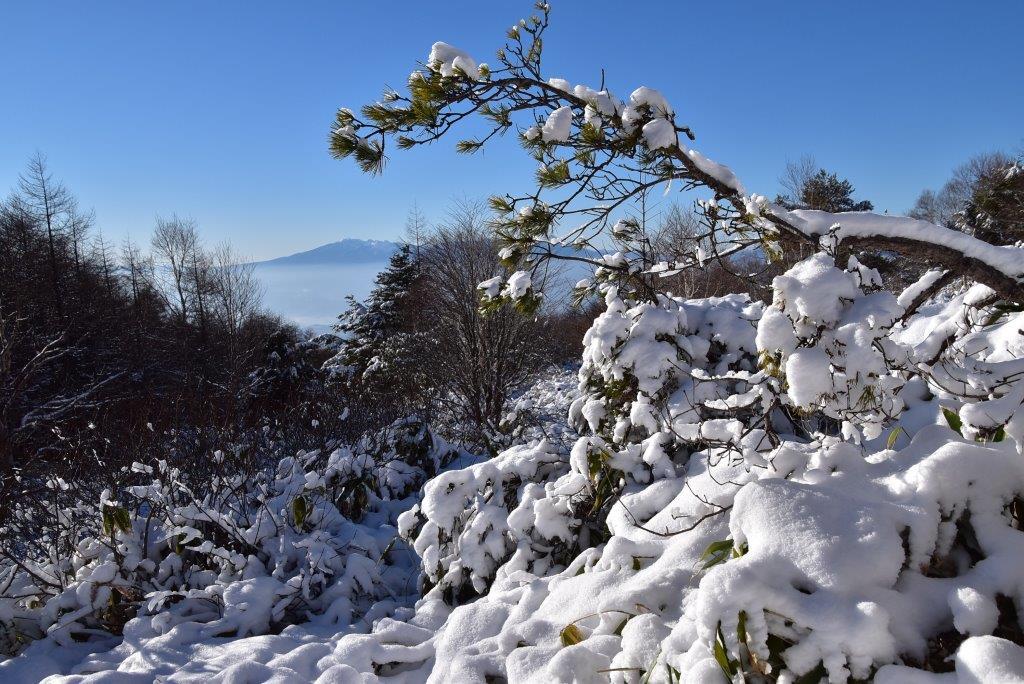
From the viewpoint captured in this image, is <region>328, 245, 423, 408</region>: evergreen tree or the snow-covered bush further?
<region>328, 245, 423, 408</region>: evergreen tree

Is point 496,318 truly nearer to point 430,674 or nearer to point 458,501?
point 458,501

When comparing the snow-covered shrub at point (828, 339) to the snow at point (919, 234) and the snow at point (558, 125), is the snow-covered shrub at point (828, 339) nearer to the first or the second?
the snow at point (919, 234)

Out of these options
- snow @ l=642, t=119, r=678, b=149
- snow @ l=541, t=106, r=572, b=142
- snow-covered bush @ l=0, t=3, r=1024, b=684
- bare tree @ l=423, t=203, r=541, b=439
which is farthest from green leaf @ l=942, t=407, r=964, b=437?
bare tree @ l=423, t=203, r=541, b=439

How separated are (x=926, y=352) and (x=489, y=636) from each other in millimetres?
1987

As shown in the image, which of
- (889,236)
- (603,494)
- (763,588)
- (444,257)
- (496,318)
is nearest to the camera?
(763,588)

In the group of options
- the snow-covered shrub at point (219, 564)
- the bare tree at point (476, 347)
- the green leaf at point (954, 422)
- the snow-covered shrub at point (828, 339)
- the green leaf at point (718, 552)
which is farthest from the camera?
the bare tree at point (476, 347)

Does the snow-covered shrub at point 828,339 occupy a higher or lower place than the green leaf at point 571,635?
higher

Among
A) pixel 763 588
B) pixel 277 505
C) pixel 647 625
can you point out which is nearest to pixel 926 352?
pixel 763 588

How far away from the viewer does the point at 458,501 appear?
3336 millimetres

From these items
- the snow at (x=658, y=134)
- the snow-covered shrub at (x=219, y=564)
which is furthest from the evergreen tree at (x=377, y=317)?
the snow at (x=658, y=134)

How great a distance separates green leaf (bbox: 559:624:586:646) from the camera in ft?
6.66

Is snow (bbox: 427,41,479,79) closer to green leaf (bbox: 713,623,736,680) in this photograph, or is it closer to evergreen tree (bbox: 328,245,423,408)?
green leaf (bbox: 713,623,736,680)

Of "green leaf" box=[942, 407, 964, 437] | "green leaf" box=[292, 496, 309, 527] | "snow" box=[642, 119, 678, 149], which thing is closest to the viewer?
"snow" box=[642, 119, 678, 149]

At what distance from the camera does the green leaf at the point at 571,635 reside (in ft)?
6.66
